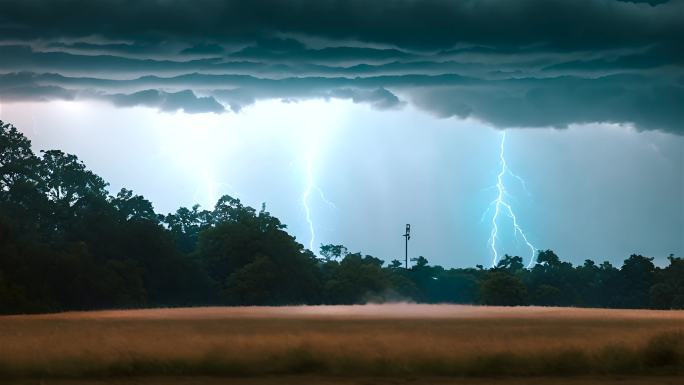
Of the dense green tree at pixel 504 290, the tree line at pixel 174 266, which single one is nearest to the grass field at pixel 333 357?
the tree line at pixel 174 266

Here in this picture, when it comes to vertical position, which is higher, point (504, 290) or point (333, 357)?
point (504, 290)

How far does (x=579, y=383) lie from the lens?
116 feet

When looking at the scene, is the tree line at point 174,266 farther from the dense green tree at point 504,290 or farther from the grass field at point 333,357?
the grass field at point 333,357

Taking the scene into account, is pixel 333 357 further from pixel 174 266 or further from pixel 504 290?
pixel 504 290

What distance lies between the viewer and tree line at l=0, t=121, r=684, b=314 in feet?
338

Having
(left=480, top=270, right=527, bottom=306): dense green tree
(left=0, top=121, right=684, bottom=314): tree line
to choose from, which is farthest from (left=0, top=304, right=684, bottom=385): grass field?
(left=480, top=270, right=527, bottom=306): dense green tree

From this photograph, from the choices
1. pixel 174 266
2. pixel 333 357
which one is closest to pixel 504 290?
pixel 174 266

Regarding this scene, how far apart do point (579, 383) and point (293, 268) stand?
99796 mm

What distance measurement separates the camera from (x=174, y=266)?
399ft

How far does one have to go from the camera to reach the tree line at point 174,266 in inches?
4050

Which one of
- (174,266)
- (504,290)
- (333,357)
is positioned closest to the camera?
(333,357)

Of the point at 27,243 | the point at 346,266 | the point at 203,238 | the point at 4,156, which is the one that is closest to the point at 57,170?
the point at 4,156

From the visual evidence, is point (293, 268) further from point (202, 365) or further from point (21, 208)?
point (202, 365)

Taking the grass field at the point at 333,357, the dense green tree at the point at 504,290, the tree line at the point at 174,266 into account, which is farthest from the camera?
the dense green tree at the point at 504,290
